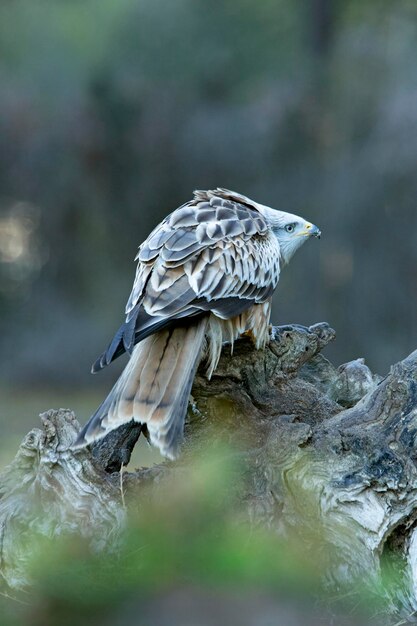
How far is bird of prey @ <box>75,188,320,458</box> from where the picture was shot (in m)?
3.55

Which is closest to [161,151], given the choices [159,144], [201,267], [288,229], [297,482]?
[159,144]

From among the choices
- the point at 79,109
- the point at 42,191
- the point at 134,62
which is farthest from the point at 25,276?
the point at 134,62

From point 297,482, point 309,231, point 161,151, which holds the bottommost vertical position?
point 297,482

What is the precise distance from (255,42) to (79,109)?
2306mm

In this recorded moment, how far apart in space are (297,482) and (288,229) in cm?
177

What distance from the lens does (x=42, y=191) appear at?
11.9m

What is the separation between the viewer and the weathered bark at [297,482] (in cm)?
349

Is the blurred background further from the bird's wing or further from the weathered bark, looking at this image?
the weathered bark

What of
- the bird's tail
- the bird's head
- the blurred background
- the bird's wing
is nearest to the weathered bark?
the bird's tail

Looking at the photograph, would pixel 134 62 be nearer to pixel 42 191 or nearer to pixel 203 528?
pixel 42 191

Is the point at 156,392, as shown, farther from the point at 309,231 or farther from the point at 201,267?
the point at 309,231

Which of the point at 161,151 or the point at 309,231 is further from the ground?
the point at 161,151

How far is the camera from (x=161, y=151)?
1190cm

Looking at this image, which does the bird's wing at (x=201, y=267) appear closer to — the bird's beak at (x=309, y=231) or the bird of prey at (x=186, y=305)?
the bird of prey at (x=186, y=305)
